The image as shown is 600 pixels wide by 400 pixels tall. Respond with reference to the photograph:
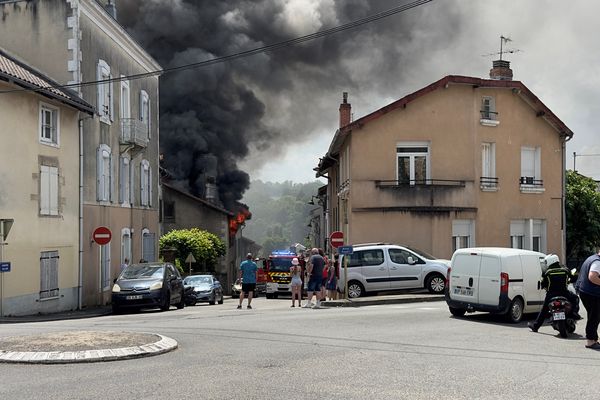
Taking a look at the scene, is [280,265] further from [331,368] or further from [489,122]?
[331,368]

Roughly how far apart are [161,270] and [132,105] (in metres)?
12.6

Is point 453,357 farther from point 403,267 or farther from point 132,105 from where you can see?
point 132,105

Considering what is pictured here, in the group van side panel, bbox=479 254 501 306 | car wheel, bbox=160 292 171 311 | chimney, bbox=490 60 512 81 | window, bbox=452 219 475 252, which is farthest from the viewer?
chimney, bbox=490 60 512 81

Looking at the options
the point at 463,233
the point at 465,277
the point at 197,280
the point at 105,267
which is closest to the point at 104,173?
the point at 105,267

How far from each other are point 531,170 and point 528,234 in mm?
2652

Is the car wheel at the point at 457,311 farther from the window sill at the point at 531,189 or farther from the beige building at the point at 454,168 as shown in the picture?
the window sill at the point at 531,189

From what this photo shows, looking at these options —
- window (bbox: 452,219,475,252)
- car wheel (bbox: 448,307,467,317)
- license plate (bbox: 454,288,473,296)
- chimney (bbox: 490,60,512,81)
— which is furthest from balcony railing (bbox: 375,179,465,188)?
license plate (bbox: 454,288,473,296)

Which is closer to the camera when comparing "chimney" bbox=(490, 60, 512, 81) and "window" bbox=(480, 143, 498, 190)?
"window" bbox=(480, 143, 498, 190)

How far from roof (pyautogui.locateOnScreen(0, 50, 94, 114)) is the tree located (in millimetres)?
26836

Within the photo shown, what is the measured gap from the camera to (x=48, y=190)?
23.4 meters

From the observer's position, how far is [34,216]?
2244 cm

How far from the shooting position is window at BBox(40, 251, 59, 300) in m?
23.0

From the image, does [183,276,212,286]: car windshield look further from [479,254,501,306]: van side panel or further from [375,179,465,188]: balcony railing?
[479,254,501,306]: van side panel

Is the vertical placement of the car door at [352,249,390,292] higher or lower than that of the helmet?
lower
